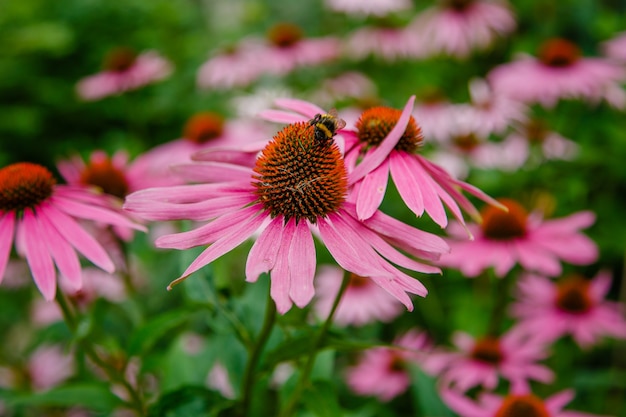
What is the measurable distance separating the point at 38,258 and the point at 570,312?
121 cm

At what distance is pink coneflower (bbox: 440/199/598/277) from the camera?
121 centimetres

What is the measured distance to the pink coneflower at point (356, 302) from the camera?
63.6 inches

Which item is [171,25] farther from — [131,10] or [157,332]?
[157,332]

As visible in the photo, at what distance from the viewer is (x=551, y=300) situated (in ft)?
4.84

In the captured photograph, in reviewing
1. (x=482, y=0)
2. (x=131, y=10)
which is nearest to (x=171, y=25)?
(x=131, y=10)

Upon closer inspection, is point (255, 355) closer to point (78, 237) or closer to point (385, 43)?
point (78, 237)

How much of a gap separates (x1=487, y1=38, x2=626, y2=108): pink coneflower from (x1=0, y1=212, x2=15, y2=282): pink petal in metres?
1.55

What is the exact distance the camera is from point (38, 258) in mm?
744

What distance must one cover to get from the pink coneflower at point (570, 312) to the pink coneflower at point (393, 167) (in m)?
0.72

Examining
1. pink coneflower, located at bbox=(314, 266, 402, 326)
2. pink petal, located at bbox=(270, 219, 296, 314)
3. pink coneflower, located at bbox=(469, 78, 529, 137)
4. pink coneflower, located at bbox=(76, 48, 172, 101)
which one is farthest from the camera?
pink coneflower, located at bbox=(76, 48, 172, 101)

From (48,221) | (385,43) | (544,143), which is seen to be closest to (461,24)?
(385,43)

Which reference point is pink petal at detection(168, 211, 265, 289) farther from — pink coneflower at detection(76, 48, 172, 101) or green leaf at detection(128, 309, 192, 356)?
pink coneflower at detection(76, 48, 172, 101)

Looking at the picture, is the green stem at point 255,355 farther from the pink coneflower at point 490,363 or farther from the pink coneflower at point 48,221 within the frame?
the pink coneflower at point 490,363

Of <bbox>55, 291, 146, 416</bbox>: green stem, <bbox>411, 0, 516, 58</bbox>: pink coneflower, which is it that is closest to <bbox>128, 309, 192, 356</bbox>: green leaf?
<bbox>55, 291, 146, 416</bbox>: green stem
